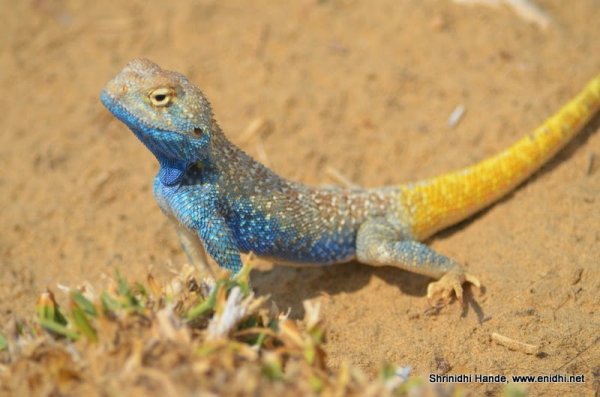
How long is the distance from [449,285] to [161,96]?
7.40 ft

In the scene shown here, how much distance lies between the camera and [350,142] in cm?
621

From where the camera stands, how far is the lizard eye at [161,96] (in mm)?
3869

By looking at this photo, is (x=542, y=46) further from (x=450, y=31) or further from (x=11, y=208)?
(x=11, y=208)

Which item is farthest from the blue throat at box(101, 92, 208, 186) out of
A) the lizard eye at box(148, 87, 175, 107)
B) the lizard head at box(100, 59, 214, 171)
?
the lizard eye at box(148, 87, 175, 107)

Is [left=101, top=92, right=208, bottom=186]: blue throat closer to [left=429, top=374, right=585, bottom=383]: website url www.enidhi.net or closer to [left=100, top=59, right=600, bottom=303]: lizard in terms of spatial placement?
[left=100, top=59, right=600, bottom=303]: lizard

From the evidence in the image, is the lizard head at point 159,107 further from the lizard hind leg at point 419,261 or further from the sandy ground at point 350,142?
the lizard hind leg at point 419,261

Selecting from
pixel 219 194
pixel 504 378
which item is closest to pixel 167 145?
pixel 219 194

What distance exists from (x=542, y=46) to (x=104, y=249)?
4740 millimetres

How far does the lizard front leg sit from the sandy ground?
0.84 meters

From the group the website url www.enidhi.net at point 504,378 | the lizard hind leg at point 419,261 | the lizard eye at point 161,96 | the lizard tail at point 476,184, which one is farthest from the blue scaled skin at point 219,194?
the website url www.enidhi.net at point 504,378

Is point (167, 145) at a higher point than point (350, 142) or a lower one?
higher

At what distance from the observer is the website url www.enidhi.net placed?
A: 3729 mm

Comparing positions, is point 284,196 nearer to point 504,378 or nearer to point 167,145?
point 167,145

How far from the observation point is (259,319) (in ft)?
10.6
